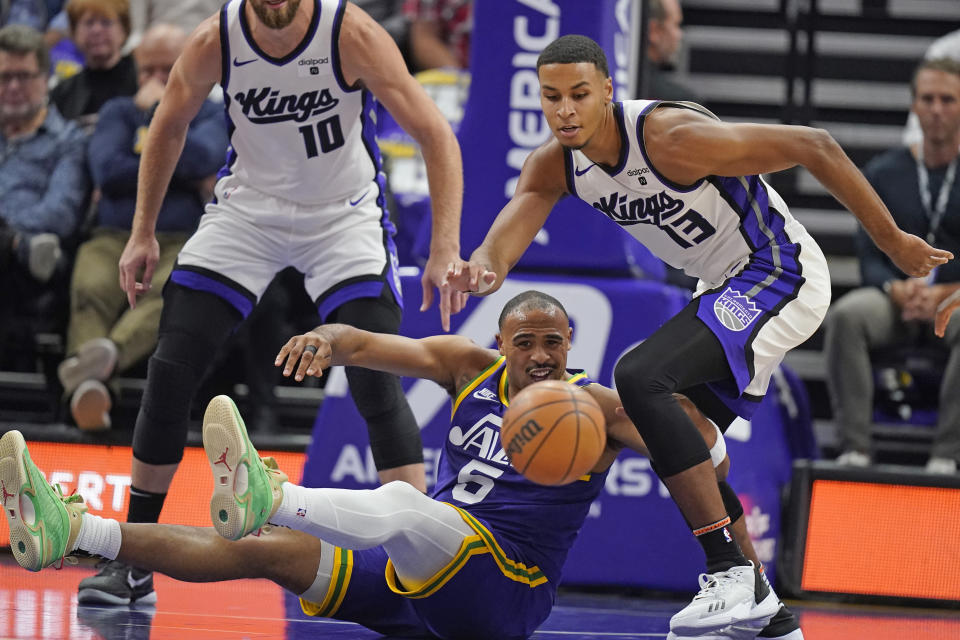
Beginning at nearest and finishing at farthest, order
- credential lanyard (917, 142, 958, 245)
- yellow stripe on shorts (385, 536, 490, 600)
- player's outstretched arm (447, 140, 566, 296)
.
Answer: yellow stripe on shorts (385, 536, 490, 600) → player's outstretched arm (447, 140, 566, 296) → credential lanyard (917, 142, 958, 245)

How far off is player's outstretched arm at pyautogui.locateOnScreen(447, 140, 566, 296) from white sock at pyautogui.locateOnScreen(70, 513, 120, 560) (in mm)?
1411

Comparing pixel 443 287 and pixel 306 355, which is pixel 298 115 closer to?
pixel 443 287

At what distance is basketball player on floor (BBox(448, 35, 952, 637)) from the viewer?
4.14 m

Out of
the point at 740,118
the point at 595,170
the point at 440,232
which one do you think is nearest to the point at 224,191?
the point at 440,232

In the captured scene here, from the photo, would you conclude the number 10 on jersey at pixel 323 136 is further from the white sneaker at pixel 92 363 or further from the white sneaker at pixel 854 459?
the white sneaker at pixel 854 459

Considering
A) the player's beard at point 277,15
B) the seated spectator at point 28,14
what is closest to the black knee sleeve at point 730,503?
A: the player's beard at point 277,15

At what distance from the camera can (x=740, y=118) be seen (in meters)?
8.69

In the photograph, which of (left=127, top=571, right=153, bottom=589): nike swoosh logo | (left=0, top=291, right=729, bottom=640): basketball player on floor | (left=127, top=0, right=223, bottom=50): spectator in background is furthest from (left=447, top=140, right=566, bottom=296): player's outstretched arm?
(left=127, top=0, right=223, bottom=50): spectator in background

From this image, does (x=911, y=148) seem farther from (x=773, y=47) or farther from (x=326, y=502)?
(x=326, y=502)

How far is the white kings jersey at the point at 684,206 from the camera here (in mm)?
4398

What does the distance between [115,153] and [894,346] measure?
4.11 metres

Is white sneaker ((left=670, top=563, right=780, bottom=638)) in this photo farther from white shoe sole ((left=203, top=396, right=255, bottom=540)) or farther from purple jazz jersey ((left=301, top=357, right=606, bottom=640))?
white shoe sole ((left=203, top=396, right=255, bottom=540))

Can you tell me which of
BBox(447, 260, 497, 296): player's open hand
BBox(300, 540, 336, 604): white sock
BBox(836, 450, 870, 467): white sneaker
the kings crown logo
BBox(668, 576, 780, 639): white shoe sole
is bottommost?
BBox(836, 450, 870, 467): white sneaker

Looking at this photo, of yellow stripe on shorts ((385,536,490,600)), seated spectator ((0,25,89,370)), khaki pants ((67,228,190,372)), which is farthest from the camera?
seated spectator ((0,25,89,370))
